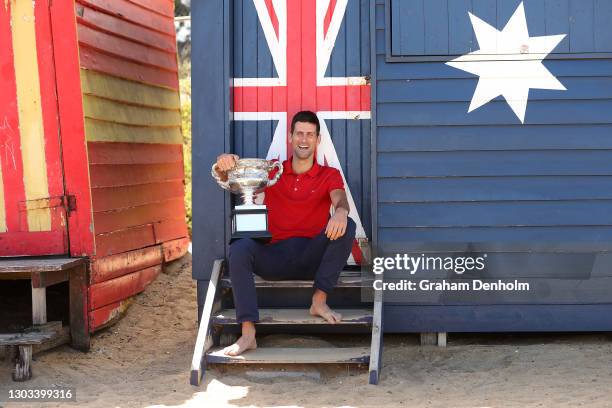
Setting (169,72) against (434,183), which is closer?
(434,183)

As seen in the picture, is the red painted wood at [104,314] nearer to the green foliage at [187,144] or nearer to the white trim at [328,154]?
the white trim at [328,154]

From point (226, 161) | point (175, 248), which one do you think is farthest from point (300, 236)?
point (175, 248)

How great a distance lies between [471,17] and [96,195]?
2.93 meters

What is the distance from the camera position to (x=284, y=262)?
5758 millimetres

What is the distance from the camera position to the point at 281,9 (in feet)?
20.6

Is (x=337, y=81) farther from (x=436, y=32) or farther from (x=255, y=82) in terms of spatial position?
(x=436, y=32)

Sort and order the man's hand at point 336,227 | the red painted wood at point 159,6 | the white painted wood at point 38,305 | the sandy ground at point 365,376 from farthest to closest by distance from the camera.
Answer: the red painted wood at point 159,6 → the white painted wood at point 38,305 → the man's hand at point 336,227 → the sandy ground at point 365,376

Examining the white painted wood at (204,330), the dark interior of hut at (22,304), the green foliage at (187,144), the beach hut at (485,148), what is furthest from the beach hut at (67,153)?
the green foliage at (187,144)

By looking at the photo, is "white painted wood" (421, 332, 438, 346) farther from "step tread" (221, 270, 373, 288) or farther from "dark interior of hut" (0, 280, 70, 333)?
"dark interior of hut" (0, 280, 70, 333)

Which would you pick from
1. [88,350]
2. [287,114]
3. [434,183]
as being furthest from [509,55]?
[88,350]

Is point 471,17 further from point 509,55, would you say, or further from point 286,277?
point 286,277

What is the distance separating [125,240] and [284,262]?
183cm

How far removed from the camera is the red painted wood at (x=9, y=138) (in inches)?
242

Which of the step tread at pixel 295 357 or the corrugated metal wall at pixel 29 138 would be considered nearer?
the step tread at pixel 295 357
